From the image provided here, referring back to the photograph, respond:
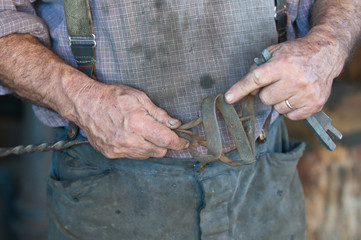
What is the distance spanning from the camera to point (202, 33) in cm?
99

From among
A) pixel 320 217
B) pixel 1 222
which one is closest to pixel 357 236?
pixel 320 217

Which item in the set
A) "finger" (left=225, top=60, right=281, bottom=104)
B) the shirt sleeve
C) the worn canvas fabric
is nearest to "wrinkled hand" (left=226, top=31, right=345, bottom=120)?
"finger" (left=225, top=60, right=281, bottom=104)

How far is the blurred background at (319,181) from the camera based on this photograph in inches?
85.6

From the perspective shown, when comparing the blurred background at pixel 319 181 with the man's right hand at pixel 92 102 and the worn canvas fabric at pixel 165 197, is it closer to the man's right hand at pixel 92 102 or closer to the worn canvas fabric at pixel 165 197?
the worn canvas fabric at pixel 165 197

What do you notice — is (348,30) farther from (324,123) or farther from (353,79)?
(353,79)

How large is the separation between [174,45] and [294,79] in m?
0.30

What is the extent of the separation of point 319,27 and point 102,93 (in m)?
0.57

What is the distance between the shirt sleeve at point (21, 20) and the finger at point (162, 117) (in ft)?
1.22

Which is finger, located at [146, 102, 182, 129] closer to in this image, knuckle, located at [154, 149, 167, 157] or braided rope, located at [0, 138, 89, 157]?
knuckle, located at [154, 149, 167, 157]

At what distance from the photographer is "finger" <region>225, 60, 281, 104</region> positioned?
87 centimetres

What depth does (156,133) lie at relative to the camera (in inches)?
37.1

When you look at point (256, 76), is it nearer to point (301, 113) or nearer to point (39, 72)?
point (301, 113)

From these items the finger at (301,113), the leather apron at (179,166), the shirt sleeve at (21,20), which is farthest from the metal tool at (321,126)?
the shirt sleeve at (21,20)

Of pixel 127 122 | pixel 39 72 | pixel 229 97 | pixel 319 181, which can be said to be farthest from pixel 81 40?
pixel 319 181
